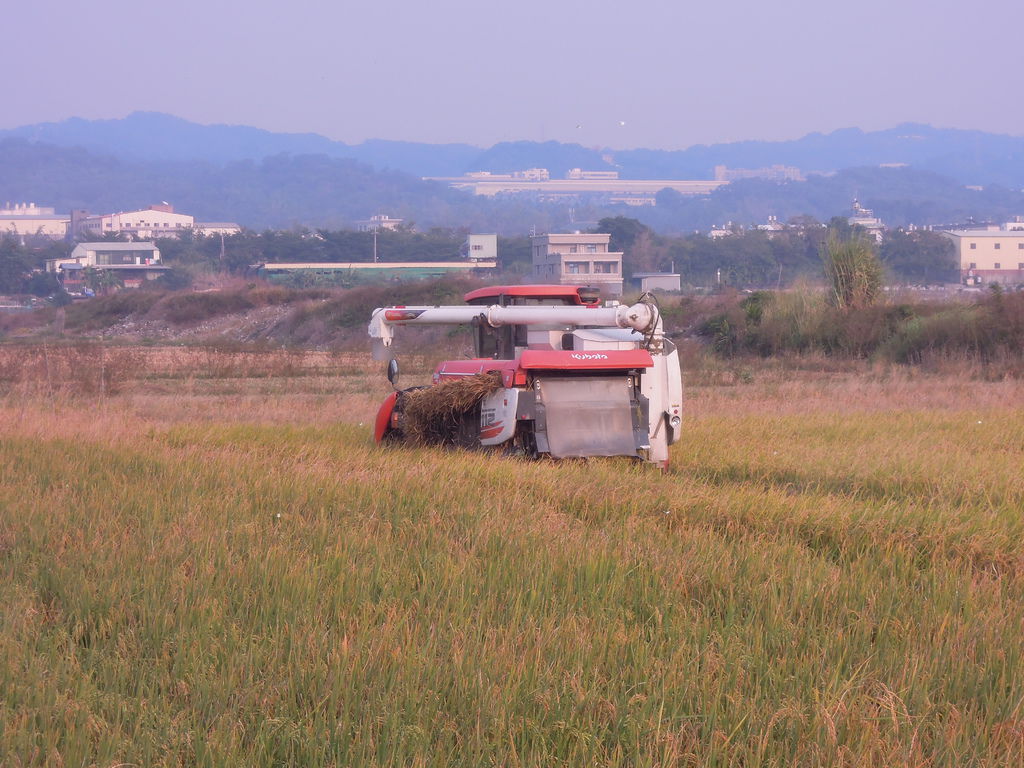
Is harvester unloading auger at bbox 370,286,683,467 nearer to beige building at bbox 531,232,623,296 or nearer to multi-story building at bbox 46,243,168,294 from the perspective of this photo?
beige building at bbox 531,232,623,296

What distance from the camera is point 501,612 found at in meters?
4.89

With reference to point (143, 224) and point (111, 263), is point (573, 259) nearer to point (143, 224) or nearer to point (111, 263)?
point (111, 263)

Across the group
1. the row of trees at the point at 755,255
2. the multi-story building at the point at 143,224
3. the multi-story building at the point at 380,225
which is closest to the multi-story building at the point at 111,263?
the multi-story building at the point at 380,225

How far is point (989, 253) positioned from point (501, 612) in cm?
8692

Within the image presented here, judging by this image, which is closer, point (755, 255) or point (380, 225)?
point (755, 255)

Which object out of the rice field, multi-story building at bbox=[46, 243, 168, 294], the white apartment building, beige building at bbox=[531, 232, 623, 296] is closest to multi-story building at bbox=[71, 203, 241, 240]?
the white apartment building

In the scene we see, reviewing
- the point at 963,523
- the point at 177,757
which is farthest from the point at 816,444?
the point at 177,757

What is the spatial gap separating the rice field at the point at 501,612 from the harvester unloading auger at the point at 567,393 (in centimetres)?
41

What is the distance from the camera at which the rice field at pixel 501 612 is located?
12.2ft

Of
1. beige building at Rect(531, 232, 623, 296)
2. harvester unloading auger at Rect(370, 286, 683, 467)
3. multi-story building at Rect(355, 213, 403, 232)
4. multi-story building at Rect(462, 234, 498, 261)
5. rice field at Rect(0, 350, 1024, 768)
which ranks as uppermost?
multi-story building at Rect(355, 213, 403, 232)

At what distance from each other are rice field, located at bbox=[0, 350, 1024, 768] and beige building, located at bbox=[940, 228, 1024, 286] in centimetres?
7885

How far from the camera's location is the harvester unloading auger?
9414 mm

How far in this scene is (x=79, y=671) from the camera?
415 centimetres

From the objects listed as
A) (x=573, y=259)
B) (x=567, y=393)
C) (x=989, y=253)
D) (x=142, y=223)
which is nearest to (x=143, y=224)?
(x=142, y=223)
